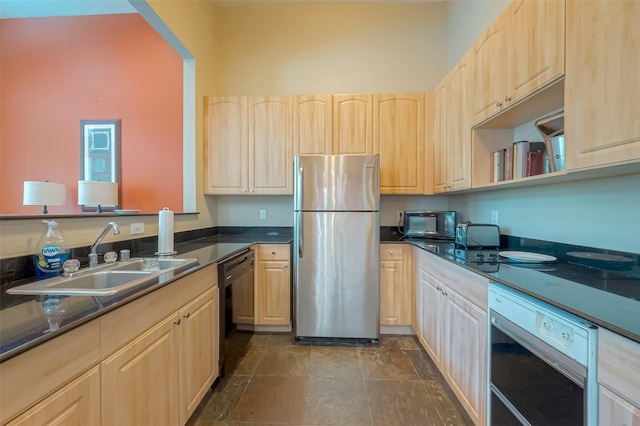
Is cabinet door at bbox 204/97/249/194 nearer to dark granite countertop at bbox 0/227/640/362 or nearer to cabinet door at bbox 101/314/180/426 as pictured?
dark granite countertop at bbox 0/227/640/362

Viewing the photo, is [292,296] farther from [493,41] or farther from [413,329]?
[493,41]

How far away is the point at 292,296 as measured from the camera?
7.96 feet

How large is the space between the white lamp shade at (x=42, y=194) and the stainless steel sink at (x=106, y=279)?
59.4 inches

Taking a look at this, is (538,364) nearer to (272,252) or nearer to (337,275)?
(337,275)

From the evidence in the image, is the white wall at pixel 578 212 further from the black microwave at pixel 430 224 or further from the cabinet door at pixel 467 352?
the cabinet door at pixel 467 352

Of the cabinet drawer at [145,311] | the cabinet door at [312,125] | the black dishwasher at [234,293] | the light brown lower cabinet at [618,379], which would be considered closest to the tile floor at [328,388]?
the black dishwasher at [234,293]

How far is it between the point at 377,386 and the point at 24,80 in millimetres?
4781

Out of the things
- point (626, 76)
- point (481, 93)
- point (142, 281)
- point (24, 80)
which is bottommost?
point (142, 281)

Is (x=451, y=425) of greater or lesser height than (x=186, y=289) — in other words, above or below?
below

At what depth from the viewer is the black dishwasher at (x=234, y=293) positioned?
65.7 inches

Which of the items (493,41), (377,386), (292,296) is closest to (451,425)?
(377,386)

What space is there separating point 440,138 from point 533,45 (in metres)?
1.16

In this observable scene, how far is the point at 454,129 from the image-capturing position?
2113mm

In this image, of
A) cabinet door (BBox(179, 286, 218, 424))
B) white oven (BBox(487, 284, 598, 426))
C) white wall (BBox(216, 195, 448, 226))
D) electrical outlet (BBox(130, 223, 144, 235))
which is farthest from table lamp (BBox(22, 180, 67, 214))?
white oven (BBox(487, 284, 598, 426))
